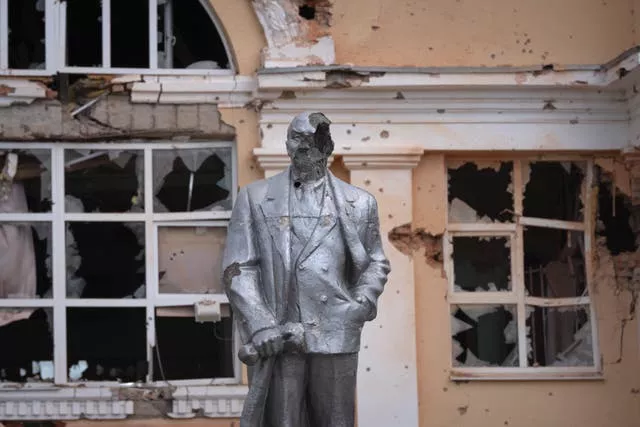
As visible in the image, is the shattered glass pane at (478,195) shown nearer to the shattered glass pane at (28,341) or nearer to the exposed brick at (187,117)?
the exposed brick at (187,117)

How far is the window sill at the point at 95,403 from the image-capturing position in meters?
12.1

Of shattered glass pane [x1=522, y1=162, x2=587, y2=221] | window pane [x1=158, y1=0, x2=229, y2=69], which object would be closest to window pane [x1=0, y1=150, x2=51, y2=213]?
window pane [x1=158, y1=0, x2=229, y2=69]

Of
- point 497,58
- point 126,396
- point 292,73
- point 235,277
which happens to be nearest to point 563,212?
point 497,58

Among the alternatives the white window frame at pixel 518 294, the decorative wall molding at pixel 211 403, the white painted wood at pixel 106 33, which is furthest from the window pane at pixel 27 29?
the white window frame at pixel 518 294

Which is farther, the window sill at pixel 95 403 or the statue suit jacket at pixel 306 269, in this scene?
the window sill at pixel 95 403

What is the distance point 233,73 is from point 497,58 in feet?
5.99

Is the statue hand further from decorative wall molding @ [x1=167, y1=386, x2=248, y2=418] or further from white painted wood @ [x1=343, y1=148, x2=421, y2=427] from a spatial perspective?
decorative wall molding @ [x1=167, y1=386, x2=248, y2=418]

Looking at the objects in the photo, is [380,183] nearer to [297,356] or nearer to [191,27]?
[191,27]

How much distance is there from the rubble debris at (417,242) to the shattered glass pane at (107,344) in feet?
5.88

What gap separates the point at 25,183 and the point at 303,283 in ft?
12.6

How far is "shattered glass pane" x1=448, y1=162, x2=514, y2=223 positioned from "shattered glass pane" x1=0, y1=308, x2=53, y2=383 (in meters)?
2.87

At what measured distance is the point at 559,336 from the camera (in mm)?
12516

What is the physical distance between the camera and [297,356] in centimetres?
897

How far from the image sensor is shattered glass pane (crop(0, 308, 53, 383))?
12.2m
